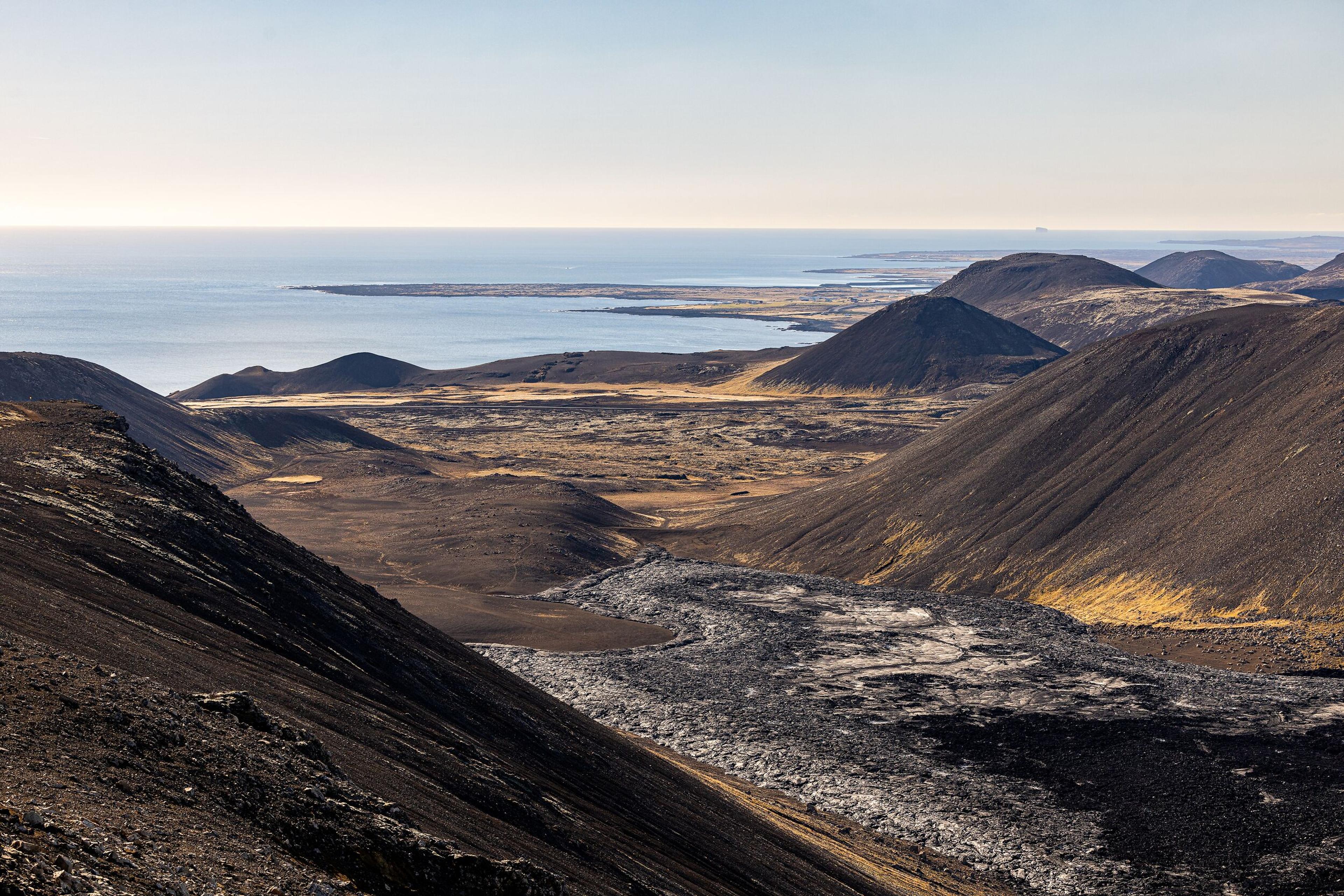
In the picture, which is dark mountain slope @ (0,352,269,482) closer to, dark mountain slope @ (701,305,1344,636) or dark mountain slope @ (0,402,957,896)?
dark mountain slope @ (701,305,1344,636)

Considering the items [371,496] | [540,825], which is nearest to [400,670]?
[540,825]

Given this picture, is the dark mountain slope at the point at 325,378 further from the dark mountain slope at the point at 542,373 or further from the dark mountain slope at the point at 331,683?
the dark mountain slope at the point at 331,683

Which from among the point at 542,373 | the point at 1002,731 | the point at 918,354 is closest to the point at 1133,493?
the point at 1002,731

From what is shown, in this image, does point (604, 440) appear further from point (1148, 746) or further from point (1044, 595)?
point (1148, 746)

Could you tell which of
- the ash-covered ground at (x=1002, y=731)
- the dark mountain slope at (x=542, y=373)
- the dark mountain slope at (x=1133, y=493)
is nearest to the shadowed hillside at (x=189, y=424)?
the dark mountain slope at (x=1133, y=493)

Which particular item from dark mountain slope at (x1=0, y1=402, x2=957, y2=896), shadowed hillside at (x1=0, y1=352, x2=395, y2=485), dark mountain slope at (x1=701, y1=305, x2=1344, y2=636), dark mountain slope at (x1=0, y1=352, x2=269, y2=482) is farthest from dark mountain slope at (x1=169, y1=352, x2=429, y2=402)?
dark mountain slope at (x1=0, y1=402, x2=957, y2=896)

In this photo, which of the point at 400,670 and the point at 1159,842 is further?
the point at 1159,842

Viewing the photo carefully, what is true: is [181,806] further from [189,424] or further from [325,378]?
[325,378]
